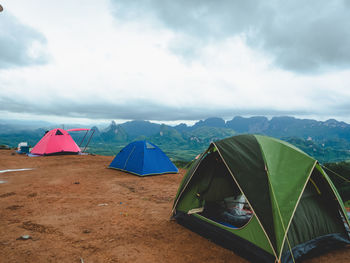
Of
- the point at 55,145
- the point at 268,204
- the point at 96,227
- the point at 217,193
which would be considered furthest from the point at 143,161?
the point at 55,145

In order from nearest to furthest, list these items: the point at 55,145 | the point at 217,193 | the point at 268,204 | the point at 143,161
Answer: the point at 268,204 → the point at 217,193 → the point at 143,161 → the point at 55,145

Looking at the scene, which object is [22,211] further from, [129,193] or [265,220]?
[265,220]

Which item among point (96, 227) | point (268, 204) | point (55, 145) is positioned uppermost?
point (268, 204)

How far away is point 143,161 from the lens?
42.5 ft

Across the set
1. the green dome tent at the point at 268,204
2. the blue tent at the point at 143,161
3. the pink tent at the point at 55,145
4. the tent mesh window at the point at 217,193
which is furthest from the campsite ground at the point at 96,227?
the pink tent at the point at 55,145

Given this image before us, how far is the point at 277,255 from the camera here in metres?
4.05

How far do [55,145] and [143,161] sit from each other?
12.5m

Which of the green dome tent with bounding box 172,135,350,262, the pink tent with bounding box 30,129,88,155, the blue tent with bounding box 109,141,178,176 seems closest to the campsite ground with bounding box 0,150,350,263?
the green dome tent with bounding box 172,135,350,262

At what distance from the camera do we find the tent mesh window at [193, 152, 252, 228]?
6.04 metres

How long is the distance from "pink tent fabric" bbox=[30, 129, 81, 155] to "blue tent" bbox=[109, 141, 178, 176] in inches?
380

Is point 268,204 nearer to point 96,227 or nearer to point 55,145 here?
point 96,227

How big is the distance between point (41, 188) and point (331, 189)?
433 inches

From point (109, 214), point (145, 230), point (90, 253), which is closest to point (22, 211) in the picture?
point (109, 214)

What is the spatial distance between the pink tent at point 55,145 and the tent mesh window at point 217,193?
18.7 m
